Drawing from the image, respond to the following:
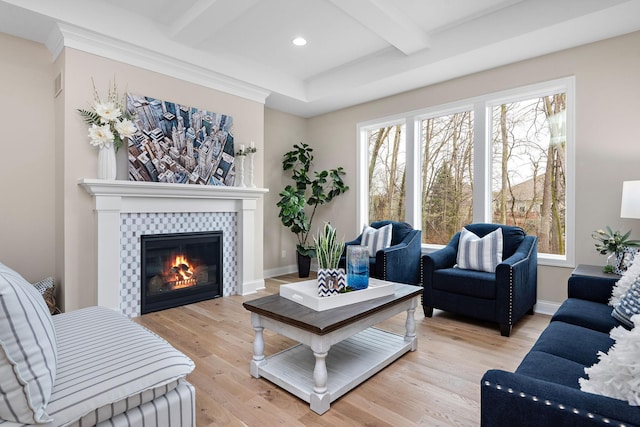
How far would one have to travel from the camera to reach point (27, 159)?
321 cm

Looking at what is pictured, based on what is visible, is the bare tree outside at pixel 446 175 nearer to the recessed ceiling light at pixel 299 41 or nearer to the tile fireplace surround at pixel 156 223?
the recessed ceiling light at pixel 299 41

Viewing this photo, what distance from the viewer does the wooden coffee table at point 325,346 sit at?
6.04 ft

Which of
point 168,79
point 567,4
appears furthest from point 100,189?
point 567,4

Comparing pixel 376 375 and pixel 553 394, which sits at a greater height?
pixel 553 394

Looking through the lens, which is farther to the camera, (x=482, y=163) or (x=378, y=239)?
(x=378, y=239)

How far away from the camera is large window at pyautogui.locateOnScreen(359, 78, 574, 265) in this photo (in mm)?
3557

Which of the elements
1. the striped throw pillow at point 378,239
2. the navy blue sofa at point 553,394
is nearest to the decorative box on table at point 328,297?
the navy blue sofa at point 553,394

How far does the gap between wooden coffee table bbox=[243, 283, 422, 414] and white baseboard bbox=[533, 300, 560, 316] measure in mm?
1803

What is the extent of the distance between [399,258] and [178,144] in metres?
2.74

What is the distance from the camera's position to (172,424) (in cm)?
136

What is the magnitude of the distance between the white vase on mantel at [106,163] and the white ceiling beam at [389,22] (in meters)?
2.41

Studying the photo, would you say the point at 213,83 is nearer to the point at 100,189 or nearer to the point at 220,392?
the point at 100,189

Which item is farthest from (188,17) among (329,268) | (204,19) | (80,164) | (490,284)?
(490,284)

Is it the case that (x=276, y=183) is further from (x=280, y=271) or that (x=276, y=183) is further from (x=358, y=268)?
(x=358, y=268)
